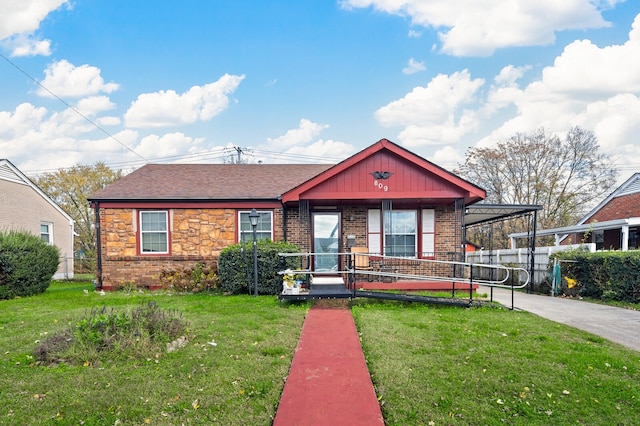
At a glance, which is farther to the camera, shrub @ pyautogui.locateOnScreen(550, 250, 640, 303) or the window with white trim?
the window with white trim

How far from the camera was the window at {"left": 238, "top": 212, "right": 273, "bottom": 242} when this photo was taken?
11.9m

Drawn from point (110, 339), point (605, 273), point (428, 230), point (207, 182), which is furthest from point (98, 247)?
point (605, 273)

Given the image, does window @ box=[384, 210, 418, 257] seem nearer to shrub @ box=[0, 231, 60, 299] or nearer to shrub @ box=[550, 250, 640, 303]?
shrub @ box=[550, 250, 640, 303]

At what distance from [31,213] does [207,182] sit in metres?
11.8

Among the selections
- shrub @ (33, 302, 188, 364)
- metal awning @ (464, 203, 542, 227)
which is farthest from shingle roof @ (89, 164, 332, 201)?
shrub @ (33, 302, 188, 364)

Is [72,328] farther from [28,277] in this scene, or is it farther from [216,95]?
[216,95]

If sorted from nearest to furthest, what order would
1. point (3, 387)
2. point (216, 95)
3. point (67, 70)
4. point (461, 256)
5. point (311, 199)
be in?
1. point (3, 387)
2. point (311, 199)
3. point (461, 256)
4. point (67, 70)
5. point (216, 95)

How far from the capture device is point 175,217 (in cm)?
1178

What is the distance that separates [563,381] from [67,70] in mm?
18757

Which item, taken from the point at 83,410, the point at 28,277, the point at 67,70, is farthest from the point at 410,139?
the point at 83,410

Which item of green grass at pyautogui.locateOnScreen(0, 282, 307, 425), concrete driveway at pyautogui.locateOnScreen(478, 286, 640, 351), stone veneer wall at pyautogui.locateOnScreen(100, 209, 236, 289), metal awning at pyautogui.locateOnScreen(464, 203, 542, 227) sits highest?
metal awning at pyautogui.locateOnScreen(464, 203, 542, 227)

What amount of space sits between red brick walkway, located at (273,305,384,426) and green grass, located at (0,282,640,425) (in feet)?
0.37

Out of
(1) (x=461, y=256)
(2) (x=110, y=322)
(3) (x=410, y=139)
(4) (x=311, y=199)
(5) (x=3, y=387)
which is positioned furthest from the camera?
(3) (x=410, y=139)

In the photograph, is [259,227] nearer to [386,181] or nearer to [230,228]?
[230,228]
